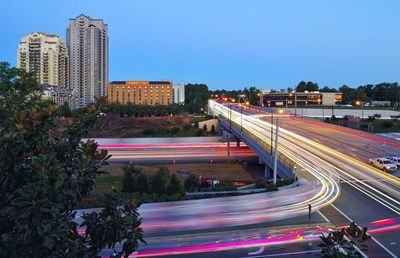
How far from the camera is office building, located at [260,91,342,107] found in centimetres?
17338

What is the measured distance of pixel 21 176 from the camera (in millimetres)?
5164

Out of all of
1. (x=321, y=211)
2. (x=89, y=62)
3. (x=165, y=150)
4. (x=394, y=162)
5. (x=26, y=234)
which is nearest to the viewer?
(x=26, y=234)

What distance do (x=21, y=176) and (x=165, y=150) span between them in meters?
61.7

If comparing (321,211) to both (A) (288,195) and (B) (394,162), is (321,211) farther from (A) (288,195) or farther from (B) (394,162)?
(B) (394,162)

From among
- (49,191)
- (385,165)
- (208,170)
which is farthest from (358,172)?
(49,191)

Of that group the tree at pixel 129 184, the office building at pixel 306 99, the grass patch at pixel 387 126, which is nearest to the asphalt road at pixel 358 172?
the grass patch at pixel 387 126

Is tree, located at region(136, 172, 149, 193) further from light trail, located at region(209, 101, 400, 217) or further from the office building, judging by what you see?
the office building

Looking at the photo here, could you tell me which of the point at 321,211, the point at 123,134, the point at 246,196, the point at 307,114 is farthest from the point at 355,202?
the point at 307,114

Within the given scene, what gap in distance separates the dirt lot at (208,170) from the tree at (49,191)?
4354cm

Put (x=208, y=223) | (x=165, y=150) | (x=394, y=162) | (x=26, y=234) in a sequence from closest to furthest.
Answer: (x=26, y=234) → (x=208, y=223) → (x=394, y=162) → (x=165, y=150)

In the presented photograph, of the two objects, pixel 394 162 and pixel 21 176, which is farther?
pixel 394 162

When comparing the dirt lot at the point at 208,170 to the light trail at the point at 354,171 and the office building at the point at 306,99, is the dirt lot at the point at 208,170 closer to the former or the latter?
the light trail at the point at 354,171

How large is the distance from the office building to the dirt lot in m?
111

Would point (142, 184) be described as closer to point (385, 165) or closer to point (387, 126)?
point (385, 165)
